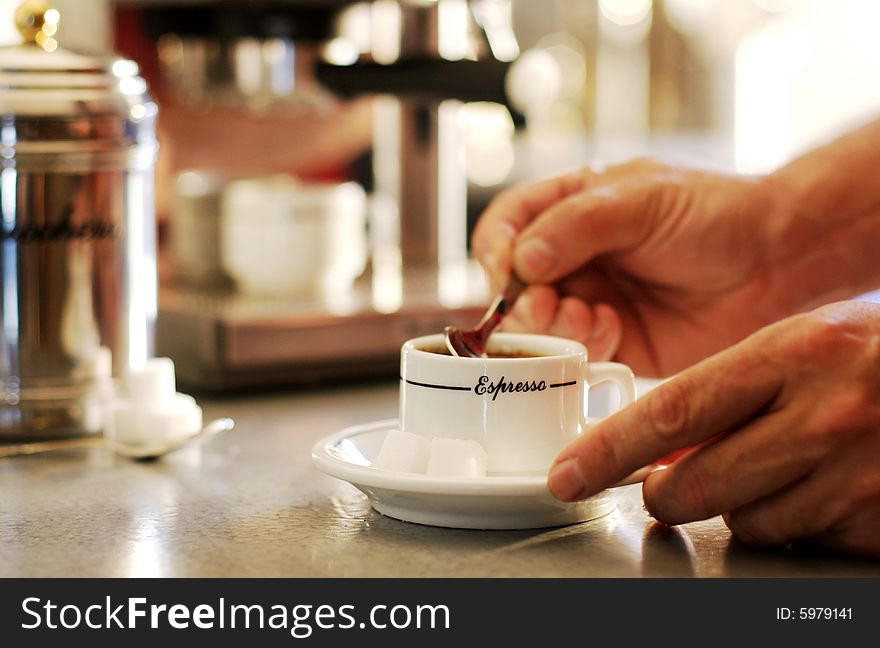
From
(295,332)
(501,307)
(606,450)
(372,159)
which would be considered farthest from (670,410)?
(372,159)

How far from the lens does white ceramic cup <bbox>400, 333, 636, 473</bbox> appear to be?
70 centimetres

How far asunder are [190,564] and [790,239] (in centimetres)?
63

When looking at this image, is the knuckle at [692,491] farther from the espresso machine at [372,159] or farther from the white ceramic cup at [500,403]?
the espresso machine at [372,159]

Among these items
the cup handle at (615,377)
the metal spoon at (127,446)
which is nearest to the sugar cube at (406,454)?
the cup handle at (615,377)

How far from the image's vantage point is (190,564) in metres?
0.63

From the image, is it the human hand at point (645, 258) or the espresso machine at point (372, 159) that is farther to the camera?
the espresso machine at point (372, 159)

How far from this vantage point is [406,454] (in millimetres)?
698

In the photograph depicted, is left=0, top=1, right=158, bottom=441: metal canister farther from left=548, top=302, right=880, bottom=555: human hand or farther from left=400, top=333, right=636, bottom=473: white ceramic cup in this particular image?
left=548, top=302, right=880, bottom=555: human hand

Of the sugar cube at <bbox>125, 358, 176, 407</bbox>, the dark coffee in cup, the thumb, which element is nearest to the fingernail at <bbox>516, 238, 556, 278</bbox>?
the thumb

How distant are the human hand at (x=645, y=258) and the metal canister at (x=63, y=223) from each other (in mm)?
289

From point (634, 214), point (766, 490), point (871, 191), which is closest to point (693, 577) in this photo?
point (766, 490)

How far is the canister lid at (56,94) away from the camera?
89 cm
